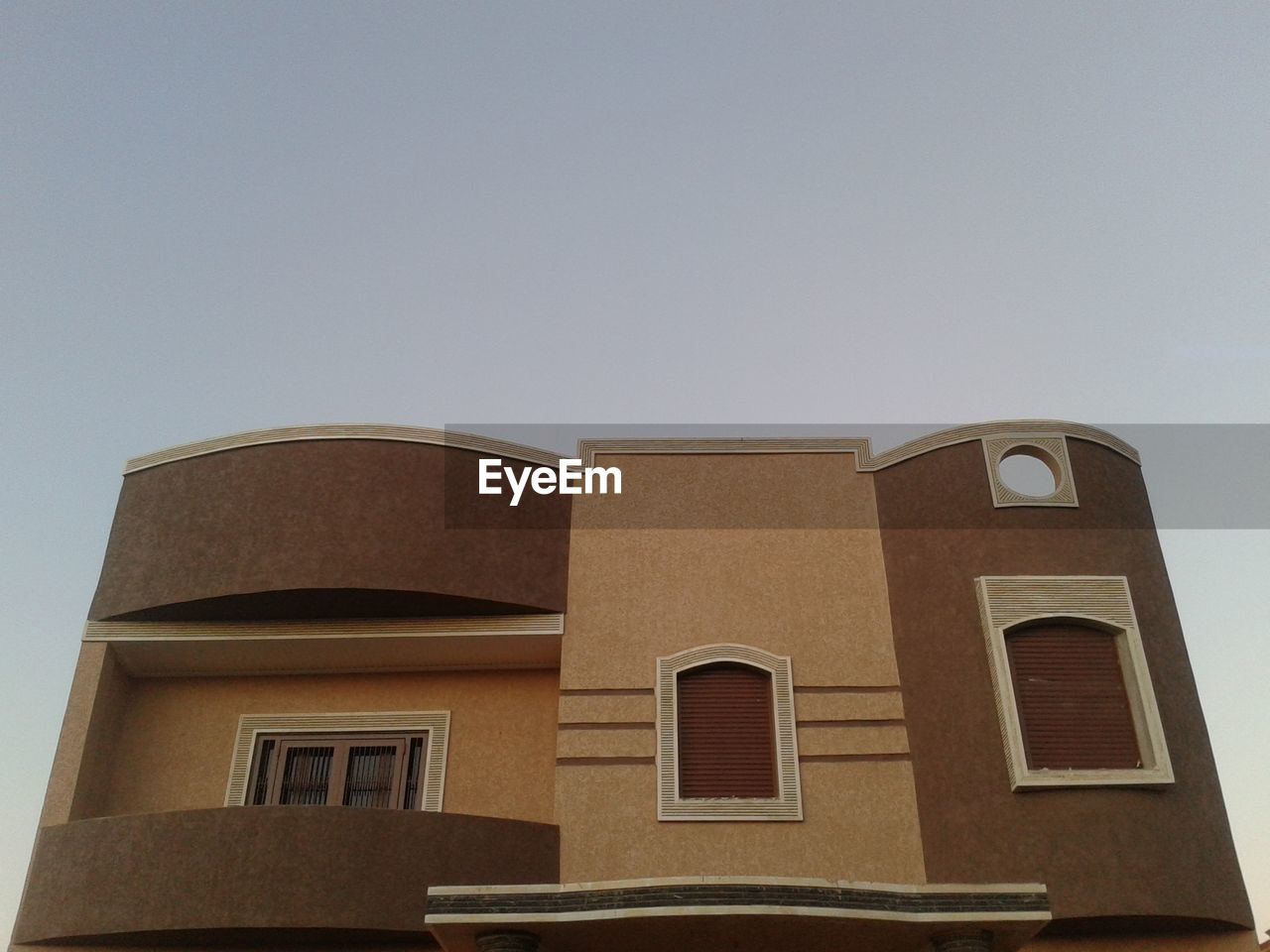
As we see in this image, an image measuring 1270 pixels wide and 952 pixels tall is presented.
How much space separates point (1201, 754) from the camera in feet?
37.8

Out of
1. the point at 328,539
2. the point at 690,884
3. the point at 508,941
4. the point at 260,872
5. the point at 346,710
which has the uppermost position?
the point at 328,539

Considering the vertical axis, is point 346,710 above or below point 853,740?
above

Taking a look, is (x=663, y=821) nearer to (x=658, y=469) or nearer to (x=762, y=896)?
(x=762, y=896)

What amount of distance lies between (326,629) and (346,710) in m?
1.00

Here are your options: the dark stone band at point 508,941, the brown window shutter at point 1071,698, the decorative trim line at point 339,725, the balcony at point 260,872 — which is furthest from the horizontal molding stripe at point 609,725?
the brown window shutter at point 1071,698

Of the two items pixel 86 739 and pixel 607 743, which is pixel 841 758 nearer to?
pixel 607 743

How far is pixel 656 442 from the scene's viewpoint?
1352cm

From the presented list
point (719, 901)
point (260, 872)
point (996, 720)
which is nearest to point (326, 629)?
point (260, 872)

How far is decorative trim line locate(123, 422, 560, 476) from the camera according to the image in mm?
12867

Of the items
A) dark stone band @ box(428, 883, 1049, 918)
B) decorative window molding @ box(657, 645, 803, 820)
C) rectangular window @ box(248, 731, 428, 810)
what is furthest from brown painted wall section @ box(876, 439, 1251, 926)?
rectangular window @ box(248, 731, 428, 810)

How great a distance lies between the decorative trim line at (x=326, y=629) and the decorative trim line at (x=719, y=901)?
12.3ft

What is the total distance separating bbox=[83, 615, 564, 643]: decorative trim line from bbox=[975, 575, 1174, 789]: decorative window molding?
4238 millimetres

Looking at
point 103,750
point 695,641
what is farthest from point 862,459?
point 103,750

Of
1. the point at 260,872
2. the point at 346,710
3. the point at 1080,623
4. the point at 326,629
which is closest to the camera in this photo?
the point at 260,872
